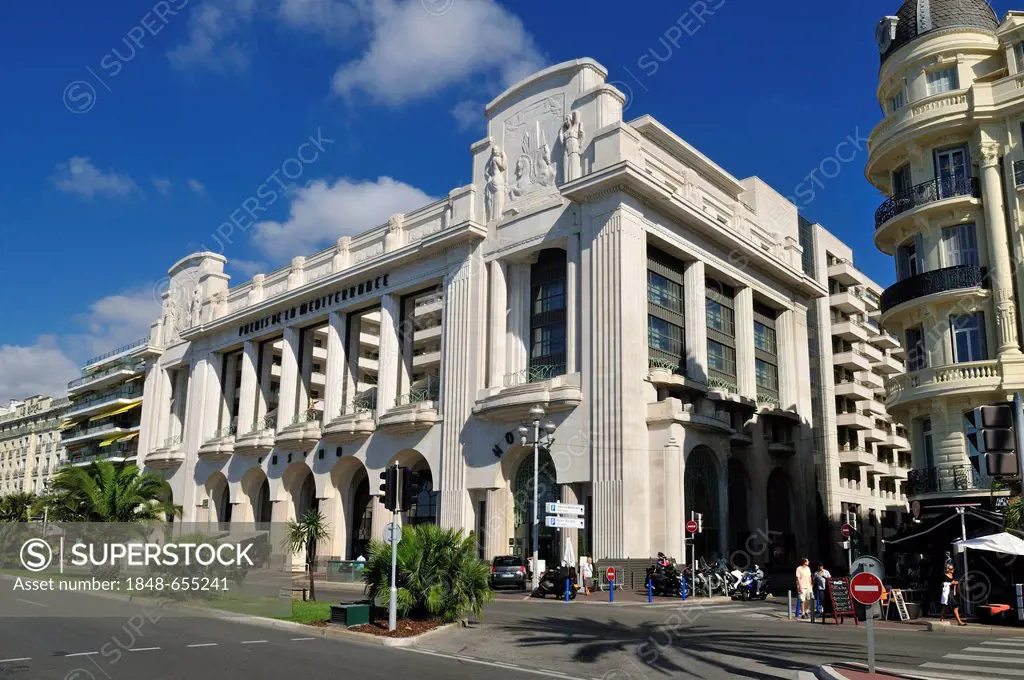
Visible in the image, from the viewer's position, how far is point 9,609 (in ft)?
68.6

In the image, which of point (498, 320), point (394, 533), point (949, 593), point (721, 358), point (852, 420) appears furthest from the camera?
point (852, 420)

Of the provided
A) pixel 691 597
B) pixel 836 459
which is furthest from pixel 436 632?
pixel 836 459

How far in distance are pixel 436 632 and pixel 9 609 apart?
37.4ft

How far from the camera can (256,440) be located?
54.3 meters

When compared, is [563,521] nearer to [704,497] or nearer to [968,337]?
[704,497]

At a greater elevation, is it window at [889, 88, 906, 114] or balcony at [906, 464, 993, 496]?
window at [889, 88, 906, 114]

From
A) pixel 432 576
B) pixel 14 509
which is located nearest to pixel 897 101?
pixel 432 576

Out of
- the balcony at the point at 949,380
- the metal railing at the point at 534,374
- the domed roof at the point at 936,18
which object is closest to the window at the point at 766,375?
the metal railing at the point at 534,374

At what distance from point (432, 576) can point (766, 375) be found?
35.2m

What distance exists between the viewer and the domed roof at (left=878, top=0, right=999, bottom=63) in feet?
106

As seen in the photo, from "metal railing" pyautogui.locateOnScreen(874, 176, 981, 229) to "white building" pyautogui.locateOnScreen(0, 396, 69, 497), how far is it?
82950 mm

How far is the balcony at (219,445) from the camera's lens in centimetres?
5738

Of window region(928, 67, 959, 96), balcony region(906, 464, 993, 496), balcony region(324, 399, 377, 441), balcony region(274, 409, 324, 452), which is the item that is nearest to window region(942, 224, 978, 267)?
window region(928, 67, 959, 96)

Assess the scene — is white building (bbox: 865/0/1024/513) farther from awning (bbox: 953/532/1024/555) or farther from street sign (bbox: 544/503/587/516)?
street sign (bbox: 544/503/587/516)
